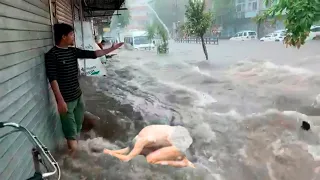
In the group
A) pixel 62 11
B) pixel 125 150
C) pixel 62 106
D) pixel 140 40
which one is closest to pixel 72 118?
pixel 62 106

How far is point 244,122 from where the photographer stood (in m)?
7.58

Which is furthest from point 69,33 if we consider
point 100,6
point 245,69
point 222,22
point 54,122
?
point 222,22

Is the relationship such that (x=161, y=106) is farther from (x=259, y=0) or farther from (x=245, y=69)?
(x=259, y=0)

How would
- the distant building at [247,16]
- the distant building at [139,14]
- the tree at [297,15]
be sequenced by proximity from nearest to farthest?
the tree at [297,15] → the distant building at [247,16] → the distant building at [139,14]

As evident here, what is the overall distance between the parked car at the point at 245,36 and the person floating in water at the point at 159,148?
803 inches

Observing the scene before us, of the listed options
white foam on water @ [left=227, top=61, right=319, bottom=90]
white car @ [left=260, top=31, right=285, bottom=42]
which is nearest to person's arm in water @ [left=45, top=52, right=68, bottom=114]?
white foam on water @ [left=227, top=61, right=319, bottom=90]

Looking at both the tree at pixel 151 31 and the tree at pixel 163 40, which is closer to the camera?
the tree at pixel 163 40

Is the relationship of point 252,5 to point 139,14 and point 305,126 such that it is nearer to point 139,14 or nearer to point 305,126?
point 139,14

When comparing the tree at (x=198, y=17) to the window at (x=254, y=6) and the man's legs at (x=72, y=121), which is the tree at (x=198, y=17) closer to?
the window at (x=254, y=6)

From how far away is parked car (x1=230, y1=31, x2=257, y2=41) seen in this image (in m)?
24.6

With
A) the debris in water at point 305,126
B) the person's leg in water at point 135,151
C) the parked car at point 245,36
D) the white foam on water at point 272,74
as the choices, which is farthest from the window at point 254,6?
the person's leg in water at point 135,151

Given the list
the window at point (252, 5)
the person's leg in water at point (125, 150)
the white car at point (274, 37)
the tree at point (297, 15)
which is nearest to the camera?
the person's leg in water at point (125, 150)

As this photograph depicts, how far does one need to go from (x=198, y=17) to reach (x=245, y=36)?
23.2 ft

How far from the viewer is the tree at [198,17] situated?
1947cm
